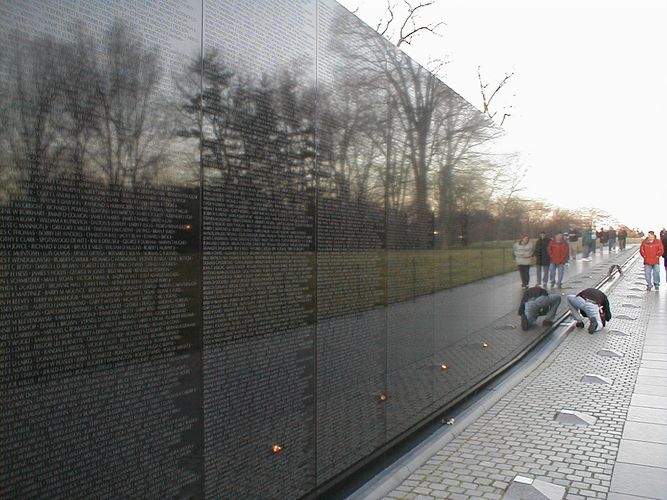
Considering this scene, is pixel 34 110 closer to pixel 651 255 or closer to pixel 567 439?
pixel 567 439

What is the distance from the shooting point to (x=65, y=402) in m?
2.78

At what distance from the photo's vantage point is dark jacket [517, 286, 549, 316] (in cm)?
1136

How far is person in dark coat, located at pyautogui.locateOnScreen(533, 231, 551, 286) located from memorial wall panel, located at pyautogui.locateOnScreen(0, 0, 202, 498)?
1034cm

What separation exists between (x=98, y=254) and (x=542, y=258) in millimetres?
11632

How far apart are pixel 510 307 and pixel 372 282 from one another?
5759 millimetres

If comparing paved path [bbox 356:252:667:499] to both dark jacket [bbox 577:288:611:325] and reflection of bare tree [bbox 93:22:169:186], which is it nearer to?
dark jacket [bbox 577:288:611:325]

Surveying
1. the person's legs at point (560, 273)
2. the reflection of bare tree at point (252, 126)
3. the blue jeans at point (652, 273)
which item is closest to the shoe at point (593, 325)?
the person's legs at point (560, 273)

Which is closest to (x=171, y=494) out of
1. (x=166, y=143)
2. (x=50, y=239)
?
(x=50, y=239)

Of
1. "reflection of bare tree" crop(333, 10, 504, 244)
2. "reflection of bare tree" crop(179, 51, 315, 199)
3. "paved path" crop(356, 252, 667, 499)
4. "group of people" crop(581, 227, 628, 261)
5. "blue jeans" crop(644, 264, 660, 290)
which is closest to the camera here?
"reflection of bare tree" crop(179, 51, 315, 199)

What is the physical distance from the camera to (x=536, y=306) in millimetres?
11867

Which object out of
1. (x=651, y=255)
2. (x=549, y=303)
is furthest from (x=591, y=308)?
(x=651, y=255)

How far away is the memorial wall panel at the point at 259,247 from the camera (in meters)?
3.67

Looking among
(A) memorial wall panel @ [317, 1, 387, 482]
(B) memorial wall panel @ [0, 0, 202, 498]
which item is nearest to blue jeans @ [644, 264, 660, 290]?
(A) memorial wall panel @ [317, 1, 387, 482]

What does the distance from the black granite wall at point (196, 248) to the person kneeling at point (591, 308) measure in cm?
845
